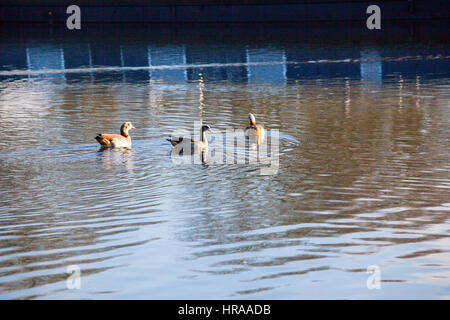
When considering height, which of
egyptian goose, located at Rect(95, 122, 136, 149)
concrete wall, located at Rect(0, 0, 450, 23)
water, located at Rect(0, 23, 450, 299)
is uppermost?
concrete wall, located at Rect(0, 0, 450, 23)

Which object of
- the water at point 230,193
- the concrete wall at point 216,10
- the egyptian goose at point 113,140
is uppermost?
the concrete wall at point 216,10

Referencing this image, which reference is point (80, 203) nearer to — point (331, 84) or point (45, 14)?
point (331, 84)

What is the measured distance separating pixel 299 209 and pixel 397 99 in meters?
13.3

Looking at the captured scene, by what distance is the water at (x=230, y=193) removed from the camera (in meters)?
8.72

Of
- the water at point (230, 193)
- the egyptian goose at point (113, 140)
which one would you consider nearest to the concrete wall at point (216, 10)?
the water at point (230, 193)

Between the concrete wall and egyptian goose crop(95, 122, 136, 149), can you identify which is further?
the concrete wall

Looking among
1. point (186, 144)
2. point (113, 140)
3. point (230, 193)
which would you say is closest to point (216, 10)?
point (113, 140)

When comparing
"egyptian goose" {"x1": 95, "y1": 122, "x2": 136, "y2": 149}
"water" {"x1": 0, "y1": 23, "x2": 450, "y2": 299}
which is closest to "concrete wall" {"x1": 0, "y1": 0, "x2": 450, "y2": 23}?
"water" {"x1": 0, "y1": 23, "x2": 450, "y2": 299}

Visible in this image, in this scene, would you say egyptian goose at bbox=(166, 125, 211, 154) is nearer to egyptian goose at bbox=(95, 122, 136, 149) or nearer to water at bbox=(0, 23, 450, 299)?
water at bbox=(0, 23, 450, 299)

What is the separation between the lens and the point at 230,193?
12.6 metres

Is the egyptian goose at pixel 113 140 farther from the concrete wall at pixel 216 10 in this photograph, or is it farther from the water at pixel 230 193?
the concrete wall at pixel 216 10

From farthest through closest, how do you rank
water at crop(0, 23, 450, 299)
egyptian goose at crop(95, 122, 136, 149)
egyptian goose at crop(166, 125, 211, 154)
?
egyptian goose at crop(95, 122, 136, 149)
egyptian goose at crop(166, 125, 211, 154)
water at crop(0, 23, 450, 299)

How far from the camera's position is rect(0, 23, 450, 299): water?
8.72 meters

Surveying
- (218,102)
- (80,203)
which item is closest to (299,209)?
(80,203)
